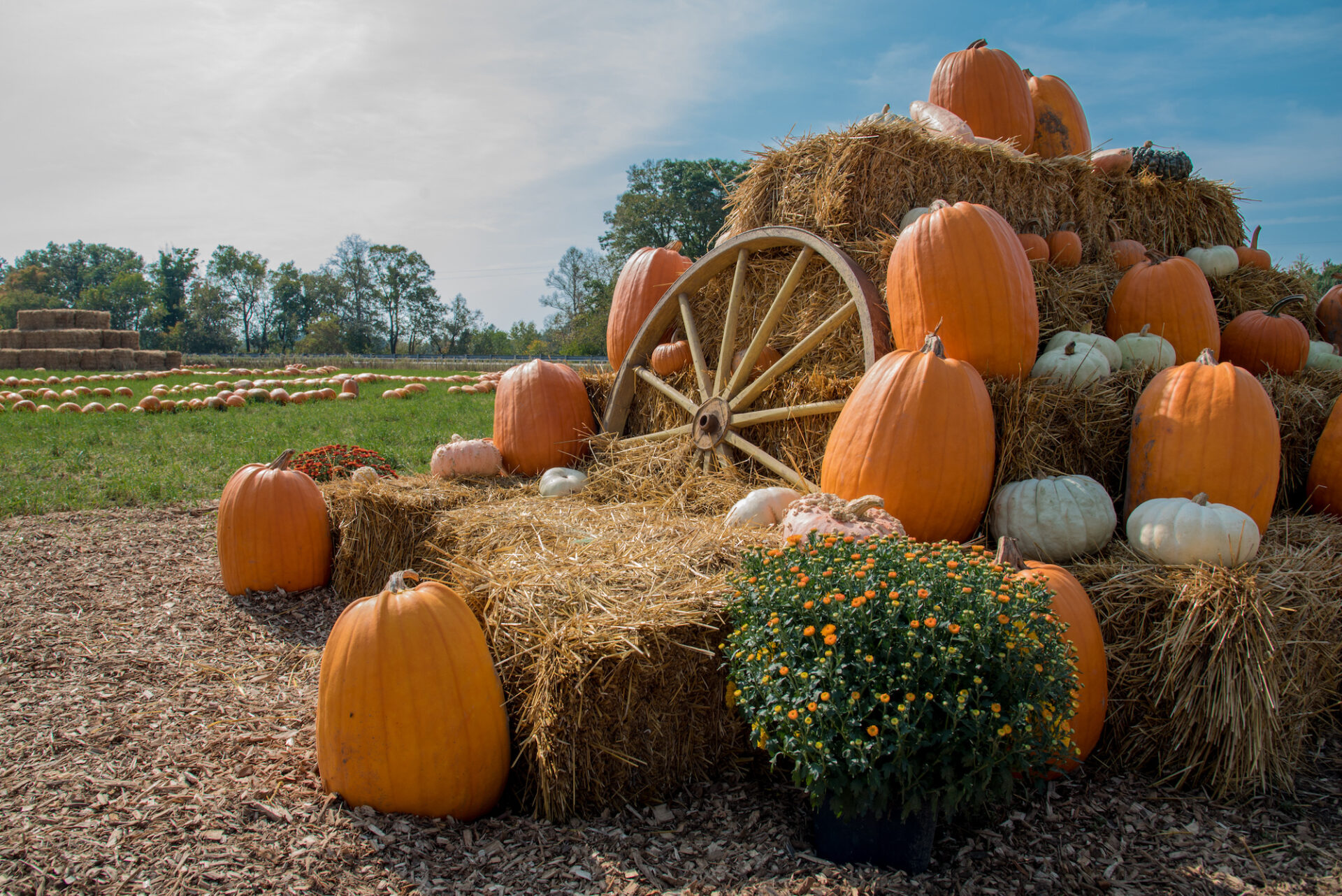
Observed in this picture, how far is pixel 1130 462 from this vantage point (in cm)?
306

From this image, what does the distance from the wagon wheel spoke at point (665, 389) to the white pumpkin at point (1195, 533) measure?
2.30 m

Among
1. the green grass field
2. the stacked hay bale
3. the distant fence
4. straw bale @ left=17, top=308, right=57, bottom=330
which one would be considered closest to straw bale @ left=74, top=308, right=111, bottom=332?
the stacked hay bale

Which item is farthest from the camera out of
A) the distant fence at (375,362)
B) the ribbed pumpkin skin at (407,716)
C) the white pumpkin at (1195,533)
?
the distant fence at (375,362)

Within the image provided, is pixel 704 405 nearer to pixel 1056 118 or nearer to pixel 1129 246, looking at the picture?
pixel 1129 246

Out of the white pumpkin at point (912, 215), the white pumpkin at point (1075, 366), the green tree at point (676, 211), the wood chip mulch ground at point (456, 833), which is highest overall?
the green tree at point (676, 211)

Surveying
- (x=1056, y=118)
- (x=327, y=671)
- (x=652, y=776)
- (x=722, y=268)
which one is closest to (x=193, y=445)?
(x=722, y=268)

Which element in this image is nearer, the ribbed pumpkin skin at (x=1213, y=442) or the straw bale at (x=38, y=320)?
the ribbed pumpkin skin at (x=1213, y=442)

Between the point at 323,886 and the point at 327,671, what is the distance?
610 millimetres

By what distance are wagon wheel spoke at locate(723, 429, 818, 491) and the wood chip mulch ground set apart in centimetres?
146

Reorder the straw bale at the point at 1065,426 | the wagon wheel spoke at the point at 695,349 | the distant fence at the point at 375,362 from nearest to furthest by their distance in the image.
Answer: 1. the straw bale at the point at 1065,426
2. the wagon wheel spoke at the point at 695,349
3. the distant fence at the point at 375,362

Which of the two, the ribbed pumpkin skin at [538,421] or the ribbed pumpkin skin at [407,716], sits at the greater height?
the ribbed pumpkin skin at [538,421]

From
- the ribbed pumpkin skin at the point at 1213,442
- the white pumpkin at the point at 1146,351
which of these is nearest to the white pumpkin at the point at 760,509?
the ribbed pumpkin skin at the point at 1213,442

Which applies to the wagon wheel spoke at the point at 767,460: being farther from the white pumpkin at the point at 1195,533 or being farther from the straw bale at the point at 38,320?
the straw bale at the point at 38,320

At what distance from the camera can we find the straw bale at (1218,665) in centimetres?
220
